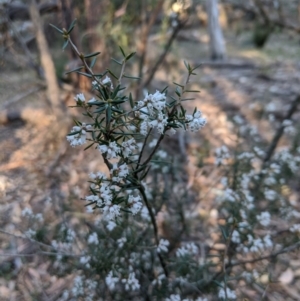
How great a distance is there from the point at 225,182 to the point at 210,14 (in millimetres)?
4700

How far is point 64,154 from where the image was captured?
3.13 meters

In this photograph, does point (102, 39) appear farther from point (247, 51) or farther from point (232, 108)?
point (247, 51)

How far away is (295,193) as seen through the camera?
121 inches

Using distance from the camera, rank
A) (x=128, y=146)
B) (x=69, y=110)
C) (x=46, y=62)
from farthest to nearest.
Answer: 1. (x=69, y=110)
2. (x=46, y=62)
3. (x=128, y=146)

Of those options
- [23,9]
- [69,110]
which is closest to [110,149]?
[69,110]

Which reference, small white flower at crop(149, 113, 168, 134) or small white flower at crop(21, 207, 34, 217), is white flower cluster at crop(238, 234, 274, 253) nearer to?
small white flower at crop(149, 113, 168, 134)

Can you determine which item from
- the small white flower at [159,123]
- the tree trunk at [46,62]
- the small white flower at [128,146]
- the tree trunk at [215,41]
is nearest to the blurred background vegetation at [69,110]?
the tree trunk at [46,62]

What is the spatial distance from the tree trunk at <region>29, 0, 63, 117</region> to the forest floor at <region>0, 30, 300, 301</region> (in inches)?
5.0

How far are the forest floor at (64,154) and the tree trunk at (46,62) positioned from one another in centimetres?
13

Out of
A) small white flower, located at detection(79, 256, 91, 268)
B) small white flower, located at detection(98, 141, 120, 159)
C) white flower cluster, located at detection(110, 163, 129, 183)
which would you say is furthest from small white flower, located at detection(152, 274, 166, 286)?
small white flower, located at detection(98, 141, 120, 159)

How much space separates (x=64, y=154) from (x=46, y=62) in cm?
74

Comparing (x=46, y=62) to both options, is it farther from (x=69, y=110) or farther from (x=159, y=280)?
(x=159, y=280)

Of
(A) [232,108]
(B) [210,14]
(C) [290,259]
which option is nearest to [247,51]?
(B) [210,14]

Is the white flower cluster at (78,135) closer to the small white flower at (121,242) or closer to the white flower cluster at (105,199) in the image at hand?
the white flower cluster at (105,199)
